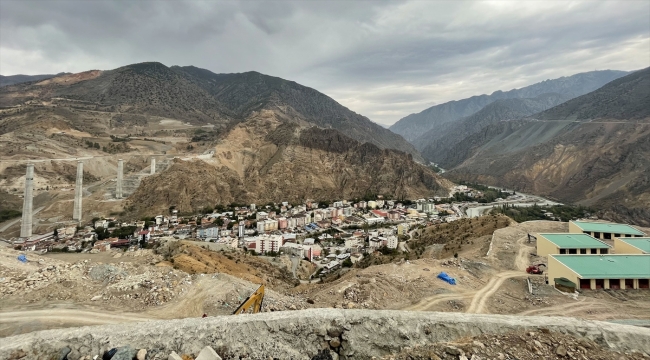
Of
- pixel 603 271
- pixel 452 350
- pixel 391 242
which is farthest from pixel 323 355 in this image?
pixel 391 242

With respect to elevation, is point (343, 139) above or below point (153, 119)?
below

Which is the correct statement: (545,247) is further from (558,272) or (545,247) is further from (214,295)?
(214,295)

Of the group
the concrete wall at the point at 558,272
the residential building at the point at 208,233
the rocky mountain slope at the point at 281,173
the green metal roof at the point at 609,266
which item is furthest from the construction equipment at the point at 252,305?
the rocky mountain slope at the point at 281,173

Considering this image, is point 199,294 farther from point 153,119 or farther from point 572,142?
point 572,142

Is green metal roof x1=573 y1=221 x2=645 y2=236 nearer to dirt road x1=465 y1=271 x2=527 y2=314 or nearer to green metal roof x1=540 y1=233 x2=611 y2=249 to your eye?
green metal roof x1=540 y1=233 x2=611 y2=249

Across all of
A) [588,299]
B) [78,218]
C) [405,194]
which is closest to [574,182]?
[405,194]
